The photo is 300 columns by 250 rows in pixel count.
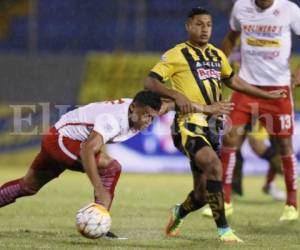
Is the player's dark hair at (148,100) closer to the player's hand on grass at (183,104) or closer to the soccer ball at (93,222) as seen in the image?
the player's hand on grass at (183,104)

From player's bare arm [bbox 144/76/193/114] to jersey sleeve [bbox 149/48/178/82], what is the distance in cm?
5

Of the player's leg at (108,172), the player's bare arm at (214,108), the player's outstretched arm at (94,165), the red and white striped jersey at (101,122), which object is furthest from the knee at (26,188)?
the player's bare arm at (214,108)

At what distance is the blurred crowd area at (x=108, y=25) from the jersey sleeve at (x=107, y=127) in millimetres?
13912

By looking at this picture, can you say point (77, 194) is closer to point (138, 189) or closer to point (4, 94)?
point (138, 189)

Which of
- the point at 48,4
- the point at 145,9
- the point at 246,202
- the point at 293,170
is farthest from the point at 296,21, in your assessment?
the point at 48,4

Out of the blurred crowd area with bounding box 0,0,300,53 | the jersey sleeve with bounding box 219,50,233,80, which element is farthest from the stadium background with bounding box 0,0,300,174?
the jersey sleeve with bounding box 219,50,233,80

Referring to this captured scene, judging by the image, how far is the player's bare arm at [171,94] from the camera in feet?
26.7

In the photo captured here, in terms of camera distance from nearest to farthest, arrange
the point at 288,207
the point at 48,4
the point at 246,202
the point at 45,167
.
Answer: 1. the point at 45,167
2. the point at 288,207
3. the point at 246,202
4. the point at 48,4

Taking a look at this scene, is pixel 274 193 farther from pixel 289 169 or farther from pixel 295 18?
pixel 295 18

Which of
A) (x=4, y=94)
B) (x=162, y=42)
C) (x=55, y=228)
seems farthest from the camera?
(x=162, y=42)

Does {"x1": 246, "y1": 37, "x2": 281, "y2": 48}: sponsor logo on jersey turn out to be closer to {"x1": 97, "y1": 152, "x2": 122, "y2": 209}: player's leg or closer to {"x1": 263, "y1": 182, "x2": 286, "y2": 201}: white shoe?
{"x1": 97, "y1": 152, "x2": 122, "y2": 209}: player's leg

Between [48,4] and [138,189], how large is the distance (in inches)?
421

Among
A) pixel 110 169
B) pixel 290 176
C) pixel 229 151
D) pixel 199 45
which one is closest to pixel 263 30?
pixel 229 151

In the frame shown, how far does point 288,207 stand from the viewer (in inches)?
399
